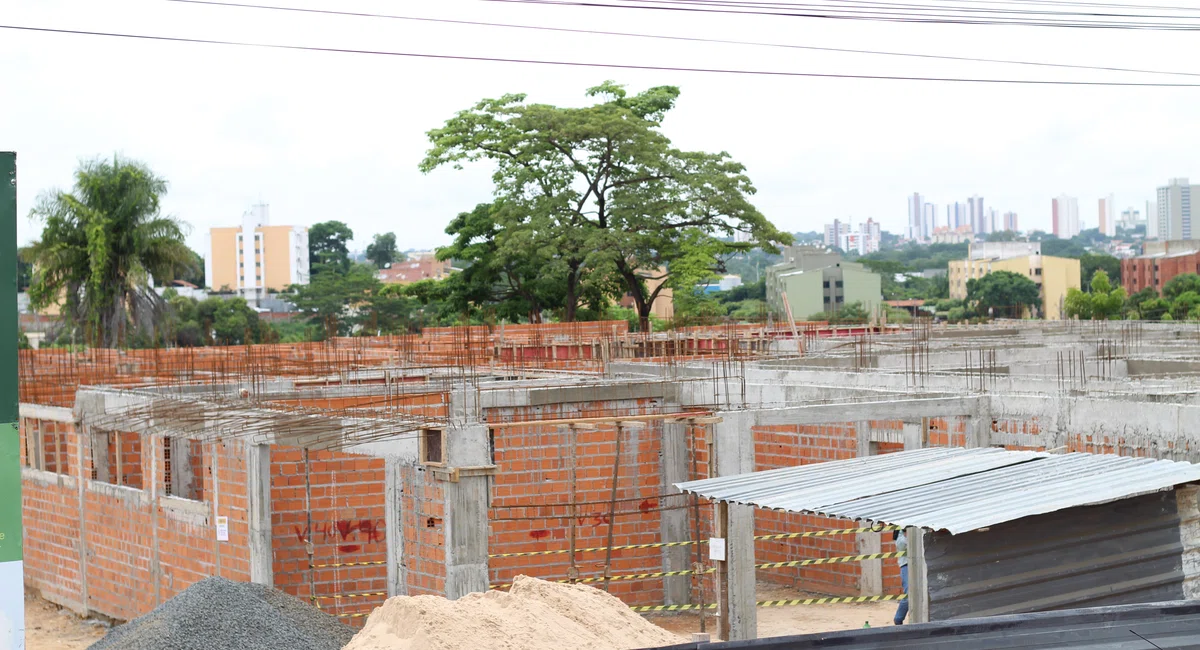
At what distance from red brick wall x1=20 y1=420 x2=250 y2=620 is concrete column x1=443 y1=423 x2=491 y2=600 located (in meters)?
2.69

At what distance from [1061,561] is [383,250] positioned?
4167 inches

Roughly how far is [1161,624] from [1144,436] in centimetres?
523

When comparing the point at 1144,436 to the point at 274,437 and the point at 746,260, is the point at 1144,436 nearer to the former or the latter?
the point at 274,437

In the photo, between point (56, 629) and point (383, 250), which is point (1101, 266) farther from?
point (56, 629)

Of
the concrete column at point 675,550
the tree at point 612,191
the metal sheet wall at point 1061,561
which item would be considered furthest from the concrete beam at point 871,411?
the tree at point 612,191

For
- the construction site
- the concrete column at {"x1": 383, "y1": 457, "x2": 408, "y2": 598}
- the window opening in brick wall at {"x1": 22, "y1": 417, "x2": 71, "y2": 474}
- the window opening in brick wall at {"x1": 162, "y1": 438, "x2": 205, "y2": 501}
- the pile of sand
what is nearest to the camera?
the pile of sand

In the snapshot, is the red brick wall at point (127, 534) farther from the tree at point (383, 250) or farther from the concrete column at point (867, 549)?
the tree at point (383, 250)

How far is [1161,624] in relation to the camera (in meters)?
4.82

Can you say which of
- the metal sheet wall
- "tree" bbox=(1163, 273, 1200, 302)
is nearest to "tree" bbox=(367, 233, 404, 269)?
"tree" bbox=(1163, 273, 1200, 302)

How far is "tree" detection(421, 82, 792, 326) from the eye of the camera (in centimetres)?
3619

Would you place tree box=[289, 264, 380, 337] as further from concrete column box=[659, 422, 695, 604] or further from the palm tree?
concrete column box=[659, 422, 695, 604]

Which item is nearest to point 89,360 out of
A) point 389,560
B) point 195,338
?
point 389,560

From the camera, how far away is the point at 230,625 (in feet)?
30.2

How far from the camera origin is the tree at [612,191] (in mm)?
36188
